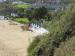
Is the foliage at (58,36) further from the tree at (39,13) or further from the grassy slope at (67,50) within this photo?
the tree at (39,13)

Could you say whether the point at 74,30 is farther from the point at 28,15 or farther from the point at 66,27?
the point at 28,15

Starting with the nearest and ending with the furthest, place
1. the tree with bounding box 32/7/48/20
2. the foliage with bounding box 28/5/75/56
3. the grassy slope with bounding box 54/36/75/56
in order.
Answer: the grassy slope with bounding box 54/36/75/56 < the foliage with bounding box 28/5/75/56 < the tree with bounding box 32/7/48/20

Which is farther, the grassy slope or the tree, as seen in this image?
the tree

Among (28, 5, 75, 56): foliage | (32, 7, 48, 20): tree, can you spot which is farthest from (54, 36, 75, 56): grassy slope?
(32, 7, 48, 20): tree

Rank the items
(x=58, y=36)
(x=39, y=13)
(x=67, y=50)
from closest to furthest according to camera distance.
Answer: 1. (x=67, y=50)
2. (x=58, y=36)
3. (x=39, y=13)

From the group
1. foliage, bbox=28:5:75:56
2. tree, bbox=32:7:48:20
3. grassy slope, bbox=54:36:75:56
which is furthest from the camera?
tree, bbox=32:7:48:20

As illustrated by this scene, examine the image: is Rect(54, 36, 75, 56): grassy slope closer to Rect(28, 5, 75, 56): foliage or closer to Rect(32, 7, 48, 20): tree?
Rect(28, 5, 75, 56): foliage

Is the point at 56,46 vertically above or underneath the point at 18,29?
above

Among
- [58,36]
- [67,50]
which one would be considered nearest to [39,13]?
[58,36]

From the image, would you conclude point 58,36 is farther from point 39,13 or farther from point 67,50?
point 39,13

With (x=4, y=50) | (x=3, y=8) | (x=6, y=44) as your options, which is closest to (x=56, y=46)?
(x=4, y=50)

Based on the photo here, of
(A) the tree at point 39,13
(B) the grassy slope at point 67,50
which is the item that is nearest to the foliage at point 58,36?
(B) the grassy slope at point 67,50
